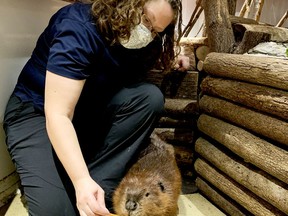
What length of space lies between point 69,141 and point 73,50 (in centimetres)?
37

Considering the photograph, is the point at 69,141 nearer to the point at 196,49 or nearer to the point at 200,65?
the point at 200,65

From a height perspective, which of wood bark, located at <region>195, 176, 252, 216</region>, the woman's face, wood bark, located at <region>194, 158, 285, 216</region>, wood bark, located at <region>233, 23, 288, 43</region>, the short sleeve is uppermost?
the woman's face

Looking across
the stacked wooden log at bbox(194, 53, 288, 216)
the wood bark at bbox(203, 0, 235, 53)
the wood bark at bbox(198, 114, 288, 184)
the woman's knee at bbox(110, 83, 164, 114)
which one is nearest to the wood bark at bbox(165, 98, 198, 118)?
the stacked wooden log at bbox(194, 53, 288, 216)

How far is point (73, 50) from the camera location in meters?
1.38

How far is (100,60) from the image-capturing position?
161cm

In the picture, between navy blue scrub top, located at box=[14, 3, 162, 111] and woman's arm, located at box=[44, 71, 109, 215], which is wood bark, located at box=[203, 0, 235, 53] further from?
woman's arm, located at box=[44, 71, 109, 215]

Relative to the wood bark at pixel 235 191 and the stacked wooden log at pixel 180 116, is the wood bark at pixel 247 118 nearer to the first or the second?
the stacked wooden log at pixel 180 116

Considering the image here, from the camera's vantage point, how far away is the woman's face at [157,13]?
147cm

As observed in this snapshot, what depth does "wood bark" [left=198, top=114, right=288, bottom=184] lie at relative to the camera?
5.48 feet

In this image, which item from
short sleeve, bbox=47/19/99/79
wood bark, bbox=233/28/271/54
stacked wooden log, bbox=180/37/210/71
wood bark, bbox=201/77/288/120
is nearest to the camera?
short sleeve, bbox=47/19/99/79

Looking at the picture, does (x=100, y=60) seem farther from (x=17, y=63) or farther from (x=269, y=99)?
(x=269, y=99)

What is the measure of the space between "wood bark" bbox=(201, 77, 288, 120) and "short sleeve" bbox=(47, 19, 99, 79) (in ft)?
3.00

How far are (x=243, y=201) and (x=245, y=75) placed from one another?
72cm

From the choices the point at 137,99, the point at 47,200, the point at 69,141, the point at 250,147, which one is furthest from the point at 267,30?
the point at 47,200
